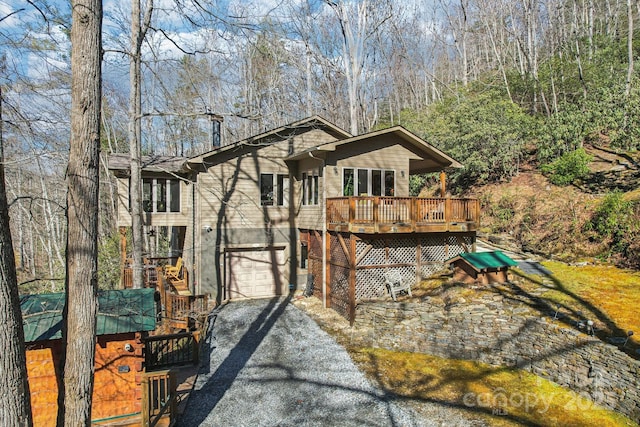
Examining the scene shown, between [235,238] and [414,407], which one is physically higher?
[235,238]

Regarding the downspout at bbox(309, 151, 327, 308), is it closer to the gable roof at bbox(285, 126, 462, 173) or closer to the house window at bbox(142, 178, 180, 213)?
the gable roof at bbox(285, 126, 462, 173)

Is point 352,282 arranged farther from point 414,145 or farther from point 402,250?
point 414,145

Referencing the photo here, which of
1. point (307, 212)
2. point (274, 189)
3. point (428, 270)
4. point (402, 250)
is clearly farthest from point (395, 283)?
point (274, 189)

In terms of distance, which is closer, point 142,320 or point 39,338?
point 39,338

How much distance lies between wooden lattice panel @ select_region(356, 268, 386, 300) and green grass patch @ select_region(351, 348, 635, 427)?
9.70 ft

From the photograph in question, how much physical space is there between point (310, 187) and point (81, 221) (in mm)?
11668

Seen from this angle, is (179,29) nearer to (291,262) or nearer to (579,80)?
(291,262)

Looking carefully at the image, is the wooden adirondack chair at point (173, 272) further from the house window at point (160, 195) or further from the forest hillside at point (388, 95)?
the forest hillside at point (388, 95)

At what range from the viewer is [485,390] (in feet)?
28.7

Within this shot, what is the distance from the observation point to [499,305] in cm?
1110

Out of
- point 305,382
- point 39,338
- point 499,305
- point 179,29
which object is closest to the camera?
point 39,338

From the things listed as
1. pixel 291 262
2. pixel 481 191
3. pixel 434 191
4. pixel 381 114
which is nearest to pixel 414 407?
pixel 291 262

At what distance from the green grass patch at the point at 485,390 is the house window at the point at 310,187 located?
7009mm

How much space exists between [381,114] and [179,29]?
2944 centimetres
